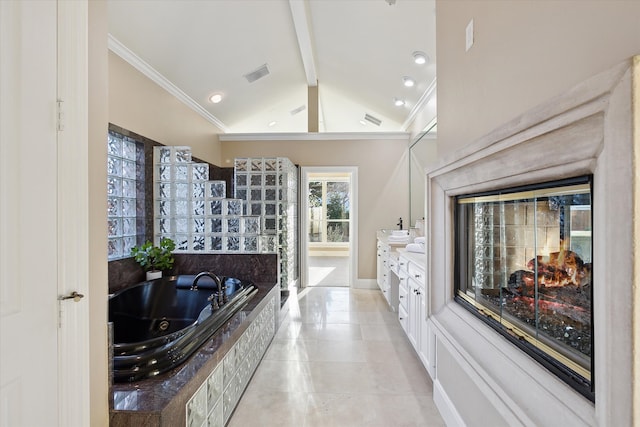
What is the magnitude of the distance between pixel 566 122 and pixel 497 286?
855 mm

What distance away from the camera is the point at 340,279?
5746 mm

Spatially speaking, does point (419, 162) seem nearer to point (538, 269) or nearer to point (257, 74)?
point (257, 74)

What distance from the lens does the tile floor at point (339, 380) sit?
1873 millimetres

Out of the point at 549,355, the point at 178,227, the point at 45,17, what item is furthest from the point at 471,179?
the point at 178,227

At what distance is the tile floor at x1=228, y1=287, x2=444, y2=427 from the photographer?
73.7 inches

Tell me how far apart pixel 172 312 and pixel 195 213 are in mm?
1077

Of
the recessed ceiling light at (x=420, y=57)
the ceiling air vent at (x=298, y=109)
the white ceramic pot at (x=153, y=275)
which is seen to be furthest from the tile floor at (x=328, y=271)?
the recessed ceiling light at (x=420, y=57)

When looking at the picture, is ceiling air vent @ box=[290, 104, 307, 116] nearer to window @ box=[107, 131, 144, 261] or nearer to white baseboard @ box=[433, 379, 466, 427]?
window @ box=[107, 131, 144, 261]

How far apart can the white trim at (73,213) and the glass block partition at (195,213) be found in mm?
2345

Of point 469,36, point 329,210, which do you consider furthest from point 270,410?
point 329,210

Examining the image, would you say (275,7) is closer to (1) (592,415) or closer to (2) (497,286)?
(2) (497,286)

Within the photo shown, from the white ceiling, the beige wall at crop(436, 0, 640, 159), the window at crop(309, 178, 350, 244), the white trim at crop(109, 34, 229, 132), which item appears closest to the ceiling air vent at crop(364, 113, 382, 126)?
the white ceiling

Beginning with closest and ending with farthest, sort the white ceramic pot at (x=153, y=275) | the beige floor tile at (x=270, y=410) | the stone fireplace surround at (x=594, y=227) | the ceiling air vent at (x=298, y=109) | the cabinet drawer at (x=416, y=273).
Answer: the stone fireplace surround at (x=594, y=227)
the beige floor tile at (x=270, y=410)
the cabinet drawer at (x=416, y=273)
the white ceramic pot at (x=153, y=275)
the ceiling air vent at (x=298, y=109)

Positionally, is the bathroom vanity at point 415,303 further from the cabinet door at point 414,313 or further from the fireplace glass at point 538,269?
the fireplace glass at point 538,269
